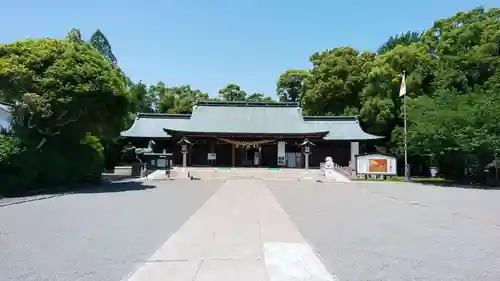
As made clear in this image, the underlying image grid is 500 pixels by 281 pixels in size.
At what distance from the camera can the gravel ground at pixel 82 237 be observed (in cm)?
506

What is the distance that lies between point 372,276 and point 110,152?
111 ft

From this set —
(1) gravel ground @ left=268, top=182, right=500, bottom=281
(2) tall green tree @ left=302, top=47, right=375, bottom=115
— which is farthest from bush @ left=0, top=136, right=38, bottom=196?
(2) tall green tree @ left=302, top=47, right=375, bottom=115

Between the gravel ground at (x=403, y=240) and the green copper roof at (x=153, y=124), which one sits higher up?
the green copper roof at (x=153, y=124)

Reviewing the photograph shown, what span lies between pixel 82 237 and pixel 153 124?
33.4m

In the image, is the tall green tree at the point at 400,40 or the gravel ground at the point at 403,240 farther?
the tall green tree at the point at 400,40

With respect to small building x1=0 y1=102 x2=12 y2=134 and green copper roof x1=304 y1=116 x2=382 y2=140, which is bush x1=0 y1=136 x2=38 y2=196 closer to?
small building x1=0 y1=102 x2=12 y2=134

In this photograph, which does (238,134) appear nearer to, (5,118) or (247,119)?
(247,119)

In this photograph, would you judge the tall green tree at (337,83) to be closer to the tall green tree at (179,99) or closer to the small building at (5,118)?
the tall green tree at (179,99)

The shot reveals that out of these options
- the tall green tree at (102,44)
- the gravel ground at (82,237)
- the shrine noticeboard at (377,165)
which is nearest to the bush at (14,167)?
the gravel ground at (82,237)

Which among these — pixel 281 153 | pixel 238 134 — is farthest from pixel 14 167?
pixel 281 153

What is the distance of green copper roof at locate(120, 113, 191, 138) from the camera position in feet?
122

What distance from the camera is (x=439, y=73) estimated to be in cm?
2950

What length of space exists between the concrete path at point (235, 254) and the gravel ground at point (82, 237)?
0.34 metres

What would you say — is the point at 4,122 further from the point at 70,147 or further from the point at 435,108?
the point at 435,108
